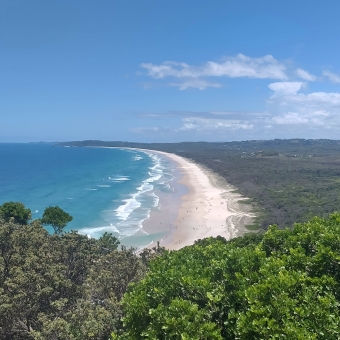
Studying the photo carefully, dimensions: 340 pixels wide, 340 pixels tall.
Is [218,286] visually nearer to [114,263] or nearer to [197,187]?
[114,263]

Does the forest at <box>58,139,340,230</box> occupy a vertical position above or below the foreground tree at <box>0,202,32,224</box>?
below

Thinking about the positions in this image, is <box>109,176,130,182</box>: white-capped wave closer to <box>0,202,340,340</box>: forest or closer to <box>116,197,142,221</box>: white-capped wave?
<box>116,197,142,221</box>: white-capped wave

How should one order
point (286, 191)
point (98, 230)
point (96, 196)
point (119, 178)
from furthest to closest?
point (119, 178)
point (286, 191)
point (96, 196)
point (98, 230)

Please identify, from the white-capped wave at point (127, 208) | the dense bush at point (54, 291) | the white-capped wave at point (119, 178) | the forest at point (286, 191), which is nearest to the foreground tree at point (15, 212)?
the dense bush at point (54, 291)

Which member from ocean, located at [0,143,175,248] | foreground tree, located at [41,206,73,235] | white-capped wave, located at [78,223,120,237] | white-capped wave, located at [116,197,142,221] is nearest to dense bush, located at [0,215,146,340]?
foreground tree, located at [41,206,73,235]

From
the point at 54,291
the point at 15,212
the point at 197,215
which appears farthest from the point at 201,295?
the point at 197,215

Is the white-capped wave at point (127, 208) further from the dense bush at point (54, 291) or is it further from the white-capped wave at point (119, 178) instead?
the dense bush at point (54, 291)

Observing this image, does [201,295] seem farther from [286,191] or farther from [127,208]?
[286,191]
